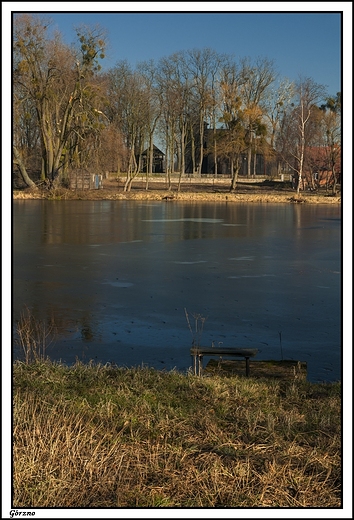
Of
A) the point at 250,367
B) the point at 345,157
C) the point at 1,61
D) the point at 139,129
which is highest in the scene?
the point at 139,129

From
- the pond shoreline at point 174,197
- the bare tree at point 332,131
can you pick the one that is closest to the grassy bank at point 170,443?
the pond shoreline at point 174,197

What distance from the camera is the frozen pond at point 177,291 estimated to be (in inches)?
396

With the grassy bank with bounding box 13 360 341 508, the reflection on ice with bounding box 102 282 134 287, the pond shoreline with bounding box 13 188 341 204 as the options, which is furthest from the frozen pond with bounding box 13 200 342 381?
the pond shoreline with bounding box 13 188 341 204

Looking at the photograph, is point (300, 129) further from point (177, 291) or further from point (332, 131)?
point (177, 291)

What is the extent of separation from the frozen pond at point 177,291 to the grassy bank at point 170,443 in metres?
2.00

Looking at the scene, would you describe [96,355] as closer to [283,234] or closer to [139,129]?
[283,234]

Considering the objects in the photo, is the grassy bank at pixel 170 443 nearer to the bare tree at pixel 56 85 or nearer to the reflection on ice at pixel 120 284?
the reflection on ice at pixel 120 284

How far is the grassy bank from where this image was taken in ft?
14.5

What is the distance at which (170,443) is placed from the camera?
5.29 m

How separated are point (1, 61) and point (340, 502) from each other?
359 cm

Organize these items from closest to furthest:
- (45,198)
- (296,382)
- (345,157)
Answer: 1. (345,157)
2. (296,382)
3. (45,198)

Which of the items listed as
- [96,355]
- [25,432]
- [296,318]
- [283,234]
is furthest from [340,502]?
[283,234]

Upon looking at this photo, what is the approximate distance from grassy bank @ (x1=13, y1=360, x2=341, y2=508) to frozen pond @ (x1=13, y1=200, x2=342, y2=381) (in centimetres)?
200

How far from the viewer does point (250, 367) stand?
870 cm
